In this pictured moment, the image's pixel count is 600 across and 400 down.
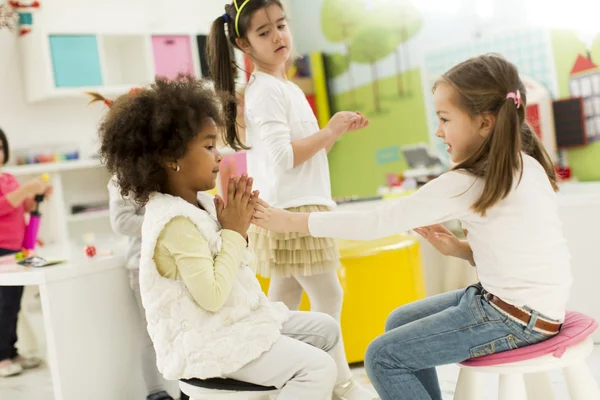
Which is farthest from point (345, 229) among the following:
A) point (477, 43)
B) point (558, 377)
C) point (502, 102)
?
point (477, 43)

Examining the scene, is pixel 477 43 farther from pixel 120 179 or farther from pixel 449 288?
pixel 120 179

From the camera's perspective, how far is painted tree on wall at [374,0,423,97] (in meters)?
3.87

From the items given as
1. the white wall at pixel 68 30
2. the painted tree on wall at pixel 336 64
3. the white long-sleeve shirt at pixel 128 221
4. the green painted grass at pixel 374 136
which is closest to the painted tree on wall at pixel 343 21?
the painted tree on wall at pixel 336 64

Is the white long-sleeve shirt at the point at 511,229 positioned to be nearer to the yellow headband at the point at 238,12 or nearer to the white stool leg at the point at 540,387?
the white stool leg at the point at 540,387

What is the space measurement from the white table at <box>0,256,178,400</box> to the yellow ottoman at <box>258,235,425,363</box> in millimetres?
519

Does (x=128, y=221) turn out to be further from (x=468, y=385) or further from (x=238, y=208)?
(x=468, y=385)

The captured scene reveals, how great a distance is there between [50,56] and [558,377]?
3.15 m

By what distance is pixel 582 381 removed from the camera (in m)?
1.29

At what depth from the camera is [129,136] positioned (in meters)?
1.32

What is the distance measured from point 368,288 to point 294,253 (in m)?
0.65

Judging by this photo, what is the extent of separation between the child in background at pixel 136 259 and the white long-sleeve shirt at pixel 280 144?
1.45 feet

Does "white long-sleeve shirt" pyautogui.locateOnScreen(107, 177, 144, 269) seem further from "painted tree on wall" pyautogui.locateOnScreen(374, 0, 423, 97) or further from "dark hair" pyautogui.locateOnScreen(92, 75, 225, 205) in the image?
"painted tree on wall" pyautogui.locateOnScreen(374, 0, 423, 97)

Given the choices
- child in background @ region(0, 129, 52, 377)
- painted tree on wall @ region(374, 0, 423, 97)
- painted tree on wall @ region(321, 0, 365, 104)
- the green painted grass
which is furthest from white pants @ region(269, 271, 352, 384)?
painted tree on wall @ region(321, 0, 365, 104)

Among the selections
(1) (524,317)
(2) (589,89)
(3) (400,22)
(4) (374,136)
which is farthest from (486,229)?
(4) (374,136)
